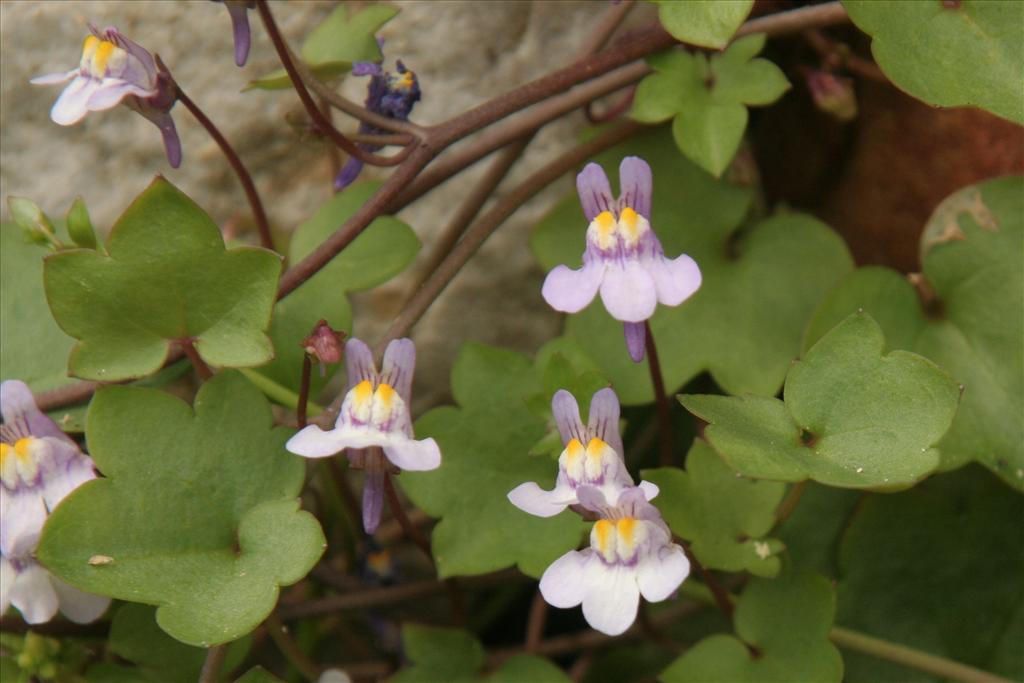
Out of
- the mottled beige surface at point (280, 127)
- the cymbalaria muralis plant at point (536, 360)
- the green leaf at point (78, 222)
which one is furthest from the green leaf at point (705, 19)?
the green leaf at point (78, 222)

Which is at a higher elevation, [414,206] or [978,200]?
[978,200]

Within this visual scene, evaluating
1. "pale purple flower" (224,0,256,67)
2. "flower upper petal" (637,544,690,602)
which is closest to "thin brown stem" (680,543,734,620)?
"flower upper petal" (637,544,690,602)

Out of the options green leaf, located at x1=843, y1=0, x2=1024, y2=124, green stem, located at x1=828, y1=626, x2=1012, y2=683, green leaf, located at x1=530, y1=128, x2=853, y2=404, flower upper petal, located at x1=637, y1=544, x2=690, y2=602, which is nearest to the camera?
flower upper petal, located at x1=637, y1=544, x2=690, y2=602

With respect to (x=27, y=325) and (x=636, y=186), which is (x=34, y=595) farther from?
(x=636, y=186)

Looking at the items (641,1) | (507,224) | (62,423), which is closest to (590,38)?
(641,1)

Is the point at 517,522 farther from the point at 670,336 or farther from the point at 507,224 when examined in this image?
the point at 507,224

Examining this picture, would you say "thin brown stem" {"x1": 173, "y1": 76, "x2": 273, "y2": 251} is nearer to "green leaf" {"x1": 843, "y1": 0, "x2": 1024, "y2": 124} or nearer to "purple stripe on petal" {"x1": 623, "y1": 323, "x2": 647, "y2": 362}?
"purple stripe on petal" {"x1": 623, "y1": 323, "x2": 647, "y2": 362}

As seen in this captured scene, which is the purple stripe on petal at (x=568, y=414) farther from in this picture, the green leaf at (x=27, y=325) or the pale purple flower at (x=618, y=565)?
the green leaf at (x=27, y=325)
